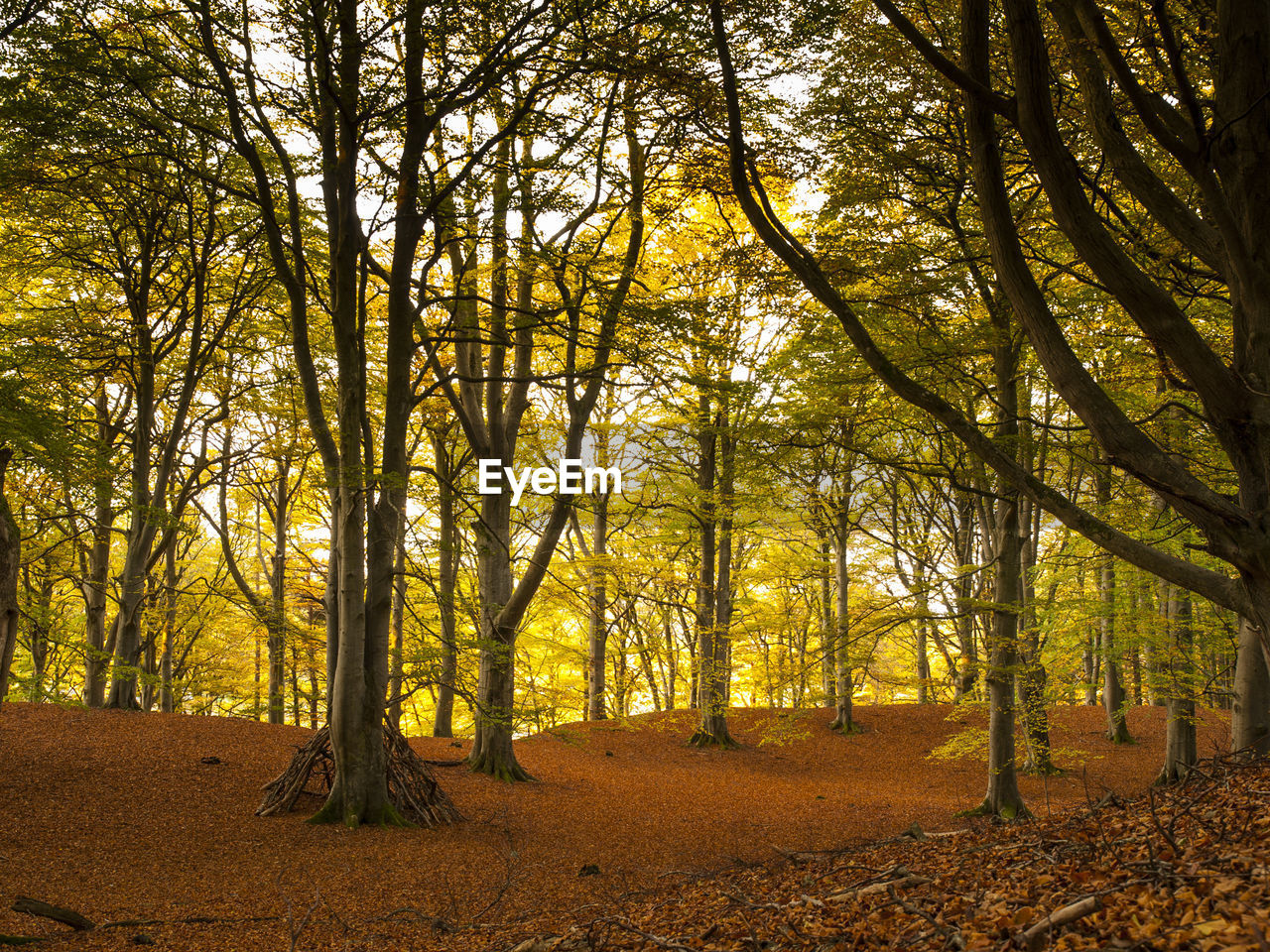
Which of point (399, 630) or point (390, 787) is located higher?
point (399, 630)

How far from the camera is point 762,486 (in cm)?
1512

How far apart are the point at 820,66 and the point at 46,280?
13.6 metres

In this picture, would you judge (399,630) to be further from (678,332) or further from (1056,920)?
(1056,920)

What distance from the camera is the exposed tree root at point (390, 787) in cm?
768

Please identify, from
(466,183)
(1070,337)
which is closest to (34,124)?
(466,183)

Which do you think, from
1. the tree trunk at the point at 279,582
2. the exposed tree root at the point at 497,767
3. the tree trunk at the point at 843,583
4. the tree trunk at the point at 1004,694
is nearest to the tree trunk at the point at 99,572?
the tree trunk at the point at 279,582

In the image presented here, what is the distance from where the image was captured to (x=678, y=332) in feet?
29.3

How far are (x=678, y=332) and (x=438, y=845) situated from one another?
5.73 meters

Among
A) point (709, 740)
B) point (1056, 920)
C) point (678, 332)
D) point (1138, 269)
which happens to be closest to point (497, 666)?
point (678, 332)

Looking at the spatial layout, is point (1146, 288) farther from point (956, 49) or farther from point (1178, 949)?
point (956, 49)

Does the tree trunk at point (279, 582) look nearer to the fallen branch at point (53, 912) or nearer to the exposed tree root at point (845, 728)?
the fallen branch at point (53, 912)

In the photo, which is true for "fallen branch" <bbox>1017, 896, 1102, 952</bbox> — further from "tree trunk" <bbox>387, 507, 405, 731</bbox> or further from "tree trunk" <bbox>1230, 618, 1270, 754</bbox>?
"tree trunk" <bbox>387, 507, 405, 731</bbox>

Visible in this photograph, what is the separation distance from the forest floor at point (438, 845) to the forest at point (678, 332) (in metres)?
0.13

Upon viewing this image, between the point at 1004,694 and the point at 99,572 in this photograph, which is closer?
the point at 1004,694
